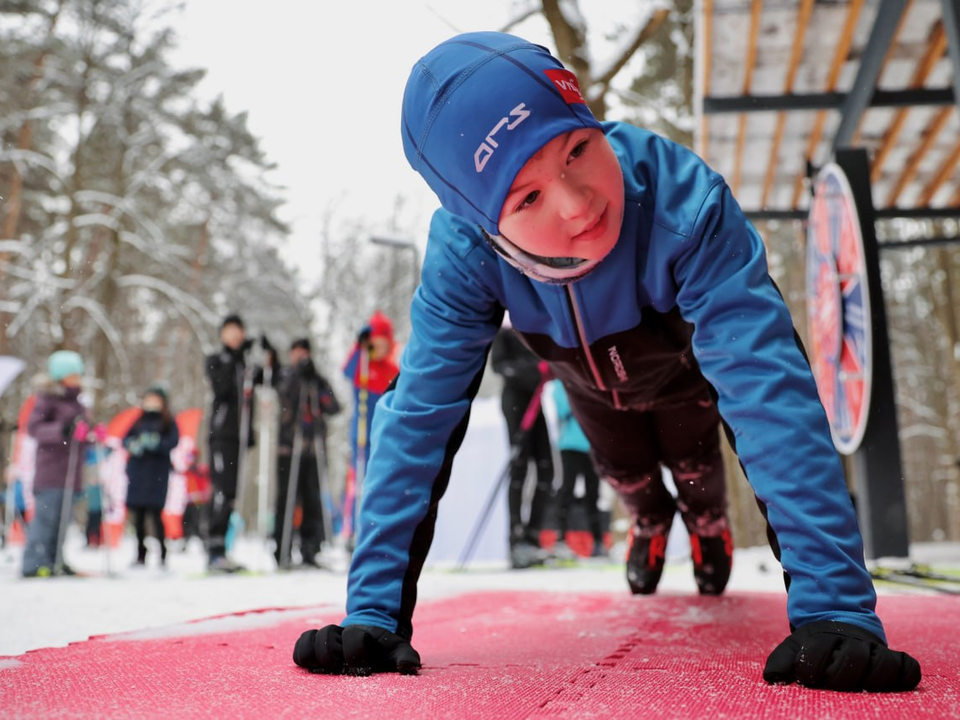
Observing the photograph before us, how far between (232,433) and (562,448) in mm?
2576

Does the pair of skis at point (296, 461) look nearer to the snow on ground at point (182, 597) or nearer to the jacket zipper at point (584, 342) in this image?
the snow on ground at point (182, 597)

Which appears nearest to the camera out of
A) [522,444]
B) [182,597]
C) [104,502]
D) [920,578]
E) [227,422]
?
[920,578]

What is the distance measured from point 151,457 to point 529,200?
6684 millimetres

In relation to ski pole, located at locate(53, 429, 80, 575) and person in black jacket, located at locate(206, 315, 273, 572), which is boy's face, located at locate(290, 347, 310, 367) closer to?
person in black jacket, located at locate(206, 315, 273, 572)

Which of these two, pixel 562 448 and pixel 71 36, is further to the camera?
pixel 71 36

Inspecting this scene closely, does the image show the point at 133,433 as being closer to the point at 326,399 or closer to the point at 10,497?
the point at 326,399

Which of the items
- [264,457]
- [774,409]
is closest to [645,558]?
[774,409]

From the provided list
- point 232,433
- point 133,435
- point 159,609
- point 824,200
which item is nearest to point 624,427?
point 159,609

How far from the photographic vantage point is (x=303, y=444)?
19.6 feet

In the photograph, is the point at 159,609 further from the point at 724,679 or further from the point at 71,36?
the point at 71,36

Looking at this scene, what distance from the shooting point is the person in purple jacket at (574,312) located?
3.66ft

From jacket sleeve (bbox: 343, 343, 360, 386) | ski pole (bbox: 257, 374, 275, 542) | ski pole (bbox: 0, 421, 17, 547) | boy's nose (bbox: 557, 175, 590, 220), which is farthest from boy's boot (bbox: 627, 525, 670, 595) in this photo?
ski pole (bbox: 0, 421, 17, 547)

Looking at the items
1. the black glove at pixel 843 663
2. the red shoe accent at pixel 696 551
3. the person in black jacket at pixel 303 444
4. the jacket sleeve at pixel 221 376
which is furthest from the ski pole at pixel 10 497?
the black glove at pixel 843 663

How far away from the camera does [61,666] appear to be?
1283 millimetres
